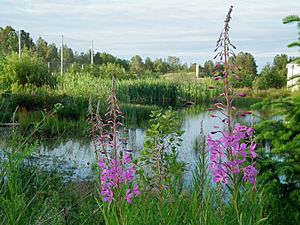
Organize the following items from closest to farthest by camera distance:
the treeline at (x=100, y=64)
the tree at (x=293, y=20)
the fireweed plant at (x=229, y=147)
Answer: the fireweed plant at (x=229, y=147) → the tree at (x=293, y=20) → the treeline at (x=100, y=64)

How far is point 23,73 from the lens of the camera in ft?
64.7

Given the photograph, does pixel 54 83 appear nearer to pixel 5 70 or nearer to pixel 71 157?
pixel 5 70

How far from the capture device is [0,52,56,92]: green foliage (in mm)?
19453

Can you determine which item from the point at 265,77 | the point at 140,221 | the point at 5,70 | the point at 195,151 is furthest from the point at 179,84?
the point at 140,221

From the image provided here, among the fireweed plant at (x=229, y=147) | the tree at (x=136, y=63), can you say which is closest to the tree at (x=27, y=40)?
the tree at (x=136, y=63)

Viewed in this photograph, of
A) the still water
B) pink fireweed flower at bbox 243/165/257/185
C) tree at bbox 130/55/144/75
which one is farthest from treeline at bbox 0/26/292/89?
pink fireweed flower at bbox 243/165/257/185

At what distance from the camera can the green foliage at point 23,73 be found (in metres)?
19.5

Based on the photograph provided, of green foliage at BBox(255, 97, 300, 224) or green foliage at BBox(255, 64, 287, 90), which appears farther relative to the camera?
green foliage at BBox(255, 64, 287, 90)

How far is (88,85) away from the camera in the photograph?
2016 cm

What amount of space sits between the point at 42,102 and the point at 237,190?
15092 millimetres

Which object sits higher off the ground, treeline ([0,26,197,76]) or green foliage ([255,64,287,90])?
treeline ([0,26,197,76])

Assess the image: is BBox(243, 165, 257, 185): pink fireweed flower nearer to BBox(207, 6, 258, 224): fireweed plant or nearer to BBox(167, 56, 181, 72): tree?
BBox(207, 6, 258, 224): fireweed plant

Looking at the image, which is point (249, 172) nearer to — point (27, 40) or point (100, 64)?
point (27, 40)

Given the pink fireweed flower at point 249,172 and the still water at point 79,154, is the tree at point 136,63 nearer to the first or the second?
the still water at point 79,154
